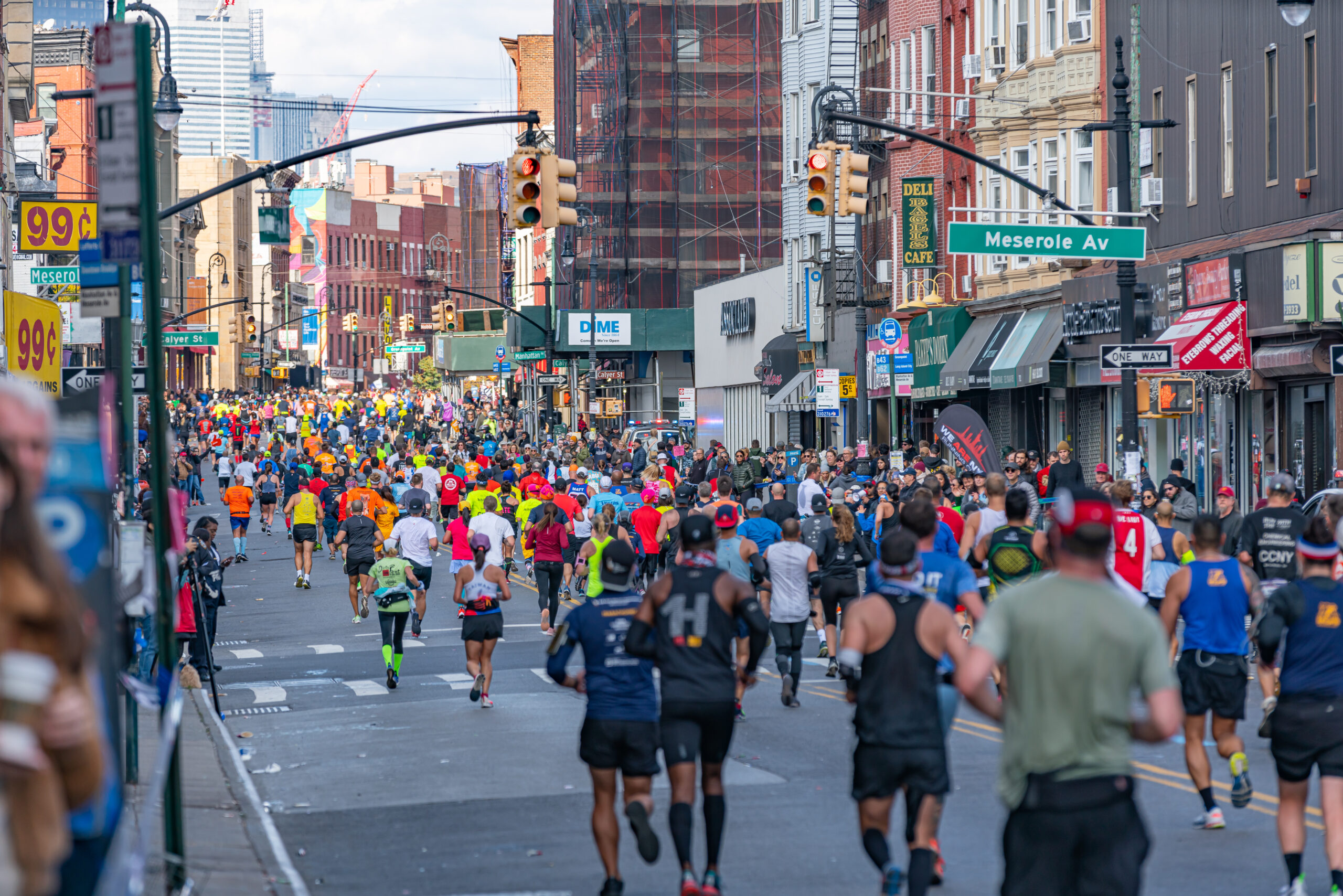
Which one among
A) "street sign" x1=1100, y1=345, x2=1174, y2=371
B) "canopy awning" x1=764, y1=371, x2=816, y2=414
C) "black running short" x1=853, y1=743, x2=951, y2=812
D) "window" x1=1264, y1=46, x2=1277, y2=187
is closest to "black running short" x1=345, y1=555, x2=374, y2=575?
"street sign" x1=1100, y1=345, x2=1174, y2=371

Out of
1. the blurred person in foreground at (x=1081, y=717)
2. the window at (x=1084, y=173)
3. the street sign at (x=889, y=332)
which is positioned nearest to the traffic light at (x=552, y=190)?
the blurred person in foreground at (x=1081, y=717)

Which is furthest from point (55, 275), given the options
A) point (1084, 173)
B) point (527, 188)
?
point (1084, 173)

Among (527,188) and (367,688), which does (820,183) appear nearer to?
(527,188)

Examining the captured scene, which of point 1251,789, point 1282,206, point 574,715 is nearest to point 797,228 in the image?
point 1282,206

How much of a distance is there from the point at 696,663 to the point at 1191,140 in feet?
76.6

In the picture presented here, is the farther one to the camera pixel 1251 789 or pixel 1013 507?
pixel 1013 507

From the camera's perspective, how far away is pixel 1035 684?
618 cm

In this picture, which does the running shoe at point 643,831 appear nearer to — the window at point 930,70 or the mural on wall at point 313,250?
the window at point 930,70

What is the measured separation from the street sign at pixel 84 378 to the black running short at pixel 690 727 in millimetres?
13934

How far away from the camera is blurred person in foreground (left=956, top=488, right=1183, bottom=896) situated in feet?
20.0

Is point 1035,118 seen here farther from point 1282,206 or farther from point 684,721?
point 684,721

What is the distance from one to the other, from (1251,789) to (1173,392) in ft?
44.0

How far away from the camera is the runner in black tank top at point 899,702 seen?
26.7 ft

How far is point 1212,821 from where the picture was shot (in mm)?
10516
